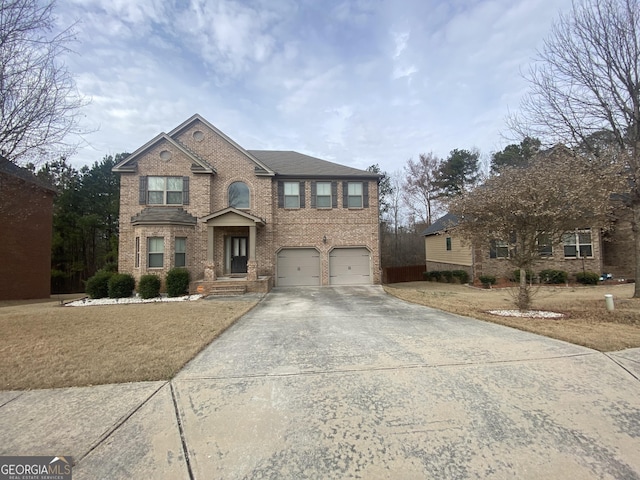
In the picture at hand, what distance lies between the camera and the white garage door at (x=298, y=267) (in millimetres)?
15773

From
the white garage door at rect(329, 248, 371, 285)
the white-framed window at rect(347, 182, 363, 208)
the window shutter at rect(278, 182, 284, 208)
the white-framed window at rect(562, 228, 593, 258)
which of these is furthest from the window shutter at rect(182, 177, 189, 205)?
the white-framed window at rect(562, 228, 593, 258)

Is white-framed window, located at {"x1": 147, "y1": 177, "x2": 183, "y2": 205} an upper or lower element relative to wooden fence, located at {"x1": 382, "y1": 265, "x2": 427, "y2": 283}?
upper

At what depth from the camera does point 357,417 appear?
2975 mm

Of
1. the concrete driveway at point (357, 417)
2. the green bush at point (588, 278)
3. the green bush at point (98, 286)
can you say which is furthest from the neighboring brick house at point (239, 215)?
the green bush at point (588, 278)

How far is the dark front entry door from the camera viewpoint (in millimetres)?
15266

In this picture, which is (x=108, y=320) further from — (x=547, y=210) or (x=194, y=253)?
(x=547, y=210)

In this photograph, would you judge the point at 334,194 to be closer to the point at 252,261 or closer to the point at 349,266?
the point at 349,266

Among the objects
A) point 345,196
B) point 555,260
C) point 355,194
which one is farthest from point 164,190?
point 555,260

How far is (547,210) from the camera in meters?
6.85

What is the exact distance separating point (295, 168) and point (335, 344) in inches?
505

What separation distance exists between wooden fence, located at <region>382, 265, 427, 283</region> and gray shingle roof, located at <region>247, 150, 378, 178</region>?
27.6ft

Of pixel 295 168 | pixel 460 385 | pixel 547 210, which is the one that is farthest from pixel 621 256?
pixel 460 385

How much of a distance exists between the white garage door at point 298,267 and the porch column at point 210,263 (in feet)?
11.4

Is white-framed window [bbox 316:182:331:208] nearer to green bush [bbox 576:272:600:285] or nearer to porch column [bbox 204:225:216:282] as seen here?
porch column [bbox 204:225:216:282]
